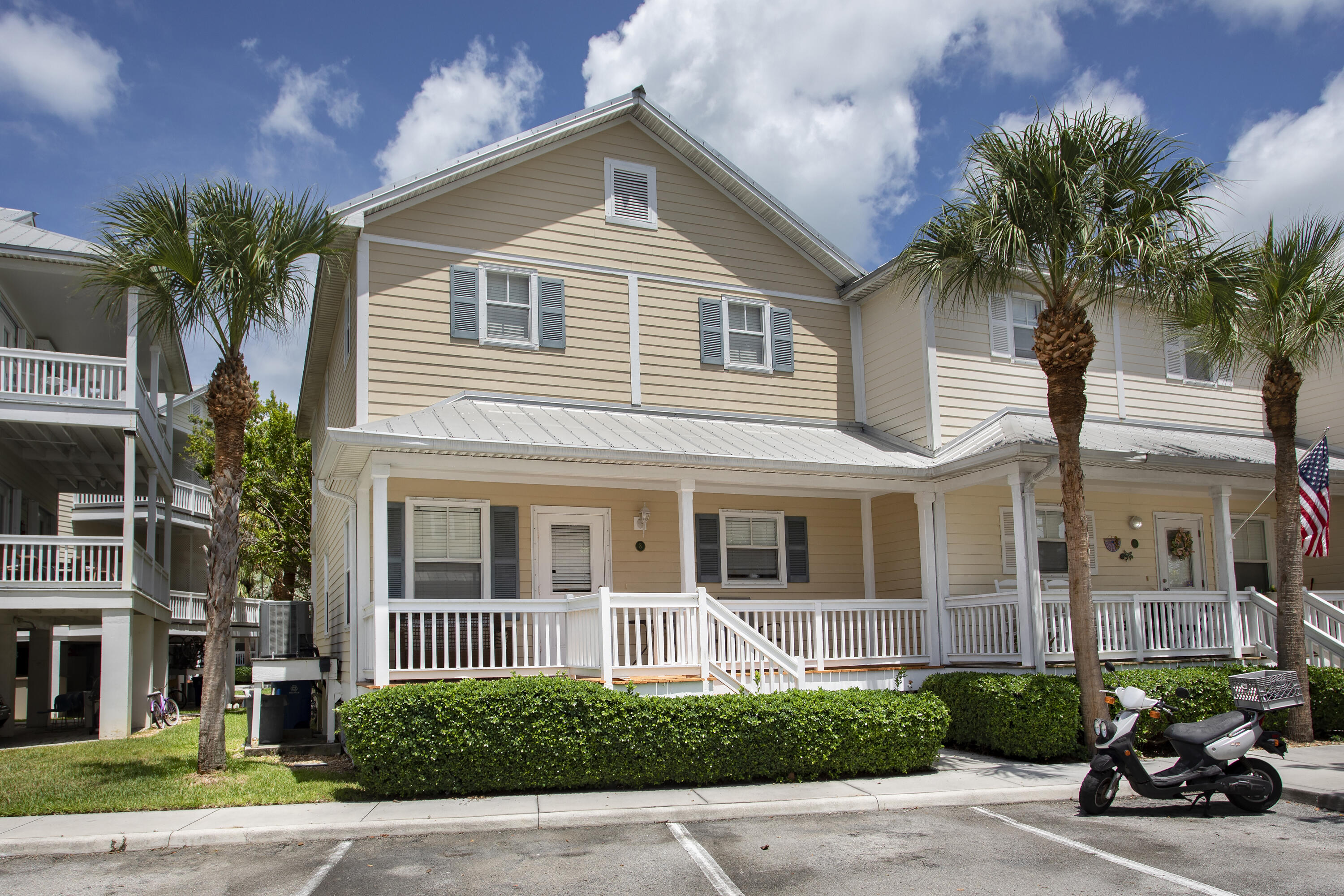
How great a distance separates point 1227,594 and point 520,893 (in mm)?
11989

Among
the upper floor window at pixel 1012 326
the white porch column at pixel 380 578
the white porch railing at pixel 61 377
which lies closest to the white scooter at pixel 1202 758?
the white porch column at pixel 380 578

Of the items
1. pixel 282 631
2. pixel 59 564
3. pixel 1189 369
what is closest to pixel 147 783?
pixel 282 631

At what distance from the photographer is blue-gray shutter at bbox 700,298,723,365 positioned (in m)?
15.9

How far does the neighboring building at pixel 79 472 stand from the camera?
15656 mm

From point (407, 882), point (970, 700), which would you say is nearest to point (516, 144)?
point (970, 700)

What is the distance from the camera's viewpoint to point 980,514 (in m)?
15.4

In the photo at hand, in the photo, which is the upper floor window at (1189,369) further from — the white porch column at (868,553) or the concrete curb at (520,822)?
the concrete curb at (520,822)

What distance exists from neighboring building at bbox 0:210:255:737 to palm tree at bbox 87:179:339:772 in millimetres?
1113

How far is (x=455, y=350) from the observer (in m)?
14.2

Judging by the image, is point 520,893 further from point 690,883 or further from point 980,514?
point 980,514

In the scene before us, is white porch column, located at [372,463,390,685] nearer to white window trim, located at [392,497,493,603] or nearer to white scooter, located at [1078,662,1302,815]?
white window trim, located at [392,497,493,603]

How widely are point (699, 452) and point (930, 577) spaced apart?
407 centimetres

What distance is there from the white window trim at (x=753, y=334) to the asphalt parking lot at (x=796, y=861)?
857cm

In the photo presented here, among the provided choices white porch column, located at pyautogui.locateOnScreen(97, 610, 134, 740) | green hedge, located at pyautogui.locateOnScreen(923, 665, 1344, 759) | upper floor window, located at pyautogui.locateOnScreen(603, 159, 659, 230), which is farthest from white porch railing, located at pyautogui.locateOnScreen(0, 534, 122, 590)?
green hedge, located at pyautogui.locateOnScreen(923, 665, 1344, 759)
